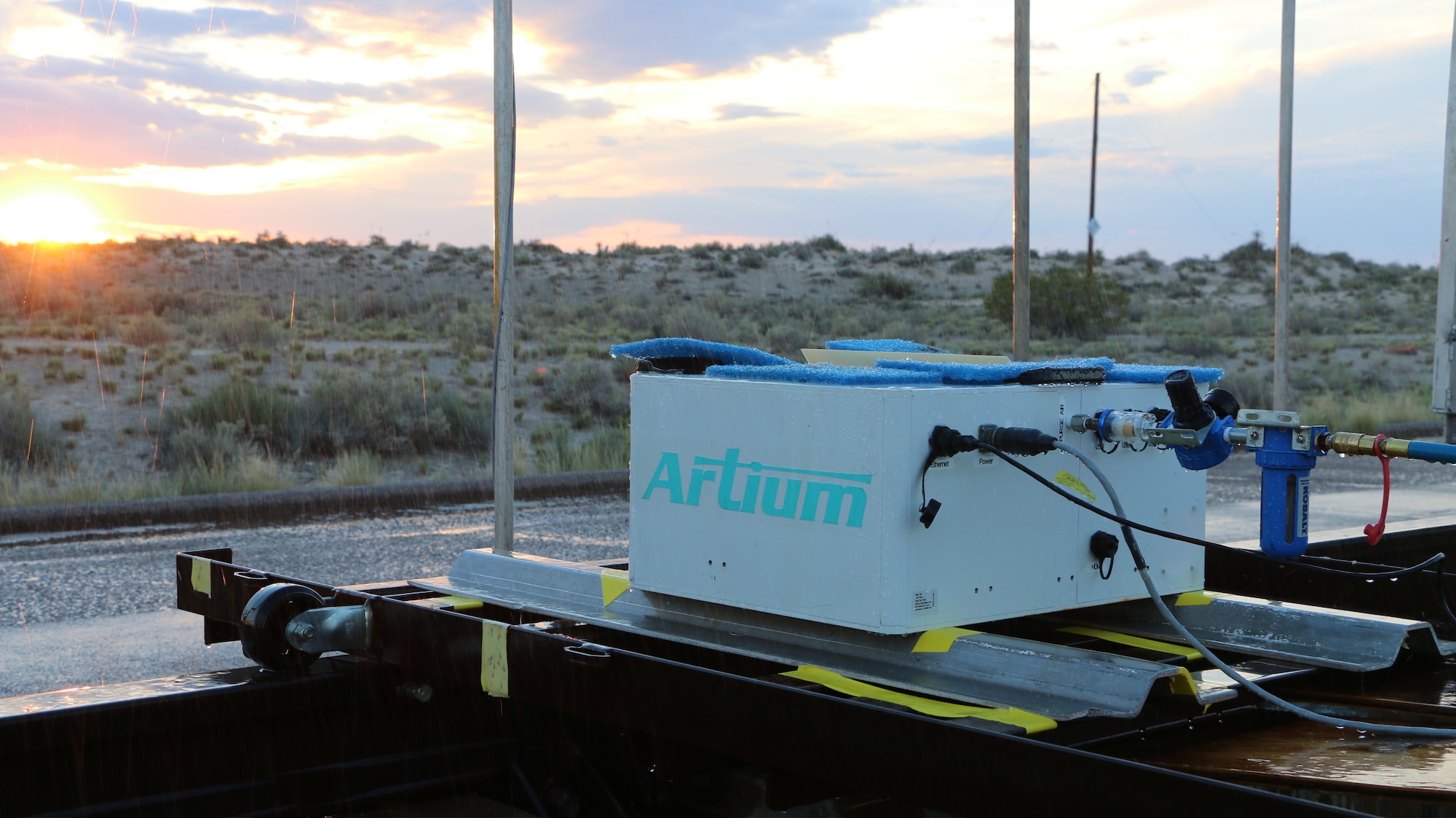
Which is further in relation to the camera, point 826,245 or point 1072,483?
point 826,245

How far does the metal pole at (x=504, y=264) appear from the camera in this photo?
20.9ft

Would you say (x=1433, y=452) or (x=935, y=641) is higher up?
(x=1433, y=452)

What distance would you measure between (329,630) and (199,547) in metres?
7.01

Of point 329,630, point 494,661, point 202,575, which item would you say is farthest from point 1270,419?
point 202,575

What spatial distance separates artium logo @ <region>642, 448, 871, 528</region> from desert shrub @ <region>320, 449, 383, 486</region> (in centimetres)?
1053

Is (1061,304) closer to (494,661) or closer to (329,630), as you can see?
(329,630)

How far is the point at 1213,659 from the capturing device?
2852 mm

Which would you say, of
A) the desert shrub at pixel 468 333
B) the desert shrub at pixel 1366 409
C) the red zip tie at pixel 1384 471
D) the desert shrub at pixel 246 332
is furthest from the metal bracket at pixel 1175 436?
the desert shrub at pixel 246 332

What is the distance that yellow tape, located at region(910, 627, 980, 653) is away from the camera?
291 cm

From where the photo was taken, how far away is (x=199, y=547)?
9430 mm

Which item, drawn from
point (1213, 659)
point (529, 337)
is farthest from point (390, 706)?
point (529, 337)

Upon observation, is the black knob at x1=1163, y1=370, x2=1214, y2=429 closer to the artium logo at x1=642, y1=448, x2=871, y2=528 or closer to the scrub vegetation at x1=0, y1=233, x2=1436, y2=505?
the artium logo at x1=642, y1=448, x2=871, y2=528

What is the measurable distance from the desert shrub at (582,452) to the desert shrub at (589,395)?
2.53m

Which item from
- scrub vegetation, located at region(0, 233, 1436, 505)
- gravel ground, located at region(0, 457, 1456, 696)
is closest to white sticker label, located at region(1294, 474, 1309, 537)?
gravel ground, located at region(0, 457, 1456, 696)
